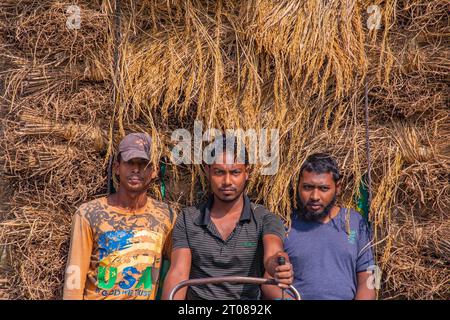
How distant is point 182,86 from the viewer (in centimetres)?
385

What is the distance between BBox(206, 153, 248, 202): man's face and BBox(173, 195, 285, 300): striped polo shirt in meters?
0.11

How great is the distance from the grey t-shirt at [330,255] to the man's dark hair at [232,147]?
0.48 meters

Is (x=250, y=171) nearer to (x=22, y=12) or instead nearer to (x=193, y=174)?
(x=193, y=174)

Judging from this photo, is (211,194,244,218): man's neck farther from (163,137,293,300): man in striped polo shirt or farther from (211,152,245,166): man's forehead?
(211,152,245,166): man's forehead

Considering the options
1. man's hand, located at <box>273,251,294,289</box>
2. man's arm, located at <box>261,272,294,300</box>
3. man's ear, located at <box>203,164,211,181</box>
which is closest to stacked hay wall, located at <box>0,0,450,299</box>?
man's ear, located at <box>203,164,211,181</box>

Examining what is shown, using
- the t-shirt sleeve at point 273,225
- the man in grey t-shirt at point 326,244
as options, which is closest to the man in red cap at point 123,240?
the t-shirt sleeve at point 273,225

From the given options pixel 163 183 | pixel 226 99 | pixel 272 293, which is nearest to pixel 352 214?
pixel 272 293

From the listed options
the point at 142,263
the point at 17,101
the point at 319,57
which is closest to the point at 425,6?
the point at 319,57

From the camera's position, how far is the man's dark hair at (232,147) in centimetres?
375

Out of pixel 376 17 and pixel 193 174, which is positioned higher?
pixel 376 17

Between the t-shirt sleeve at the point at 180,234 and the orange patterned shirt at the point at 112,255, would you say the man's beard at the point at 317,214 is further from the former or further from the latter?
the orange patterned shirt at the point at 112,255

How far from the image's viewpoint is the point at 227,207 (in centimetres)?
377

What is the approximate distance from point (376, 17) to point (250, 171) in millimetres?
1109

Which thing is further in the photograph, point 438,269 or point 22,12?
point 22,12
